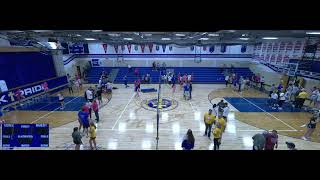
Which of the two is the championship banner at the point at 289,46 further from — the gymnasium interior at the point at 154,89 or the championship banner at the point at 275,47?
the championship banner at the point at 275,47

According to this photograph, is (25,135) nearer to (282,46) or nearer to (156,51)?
(282,46)

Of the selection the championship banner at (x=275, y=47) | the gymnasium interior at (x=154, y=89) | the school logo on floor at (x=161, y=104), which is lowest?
the school logo on floor at (x=161, y=104)

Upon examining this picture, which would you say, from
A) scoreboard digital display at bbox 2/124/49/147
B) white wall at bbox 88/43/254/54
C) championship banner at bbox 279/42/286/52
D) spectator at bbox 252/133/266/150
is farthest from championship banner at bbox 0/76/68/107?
championship banner at bbox 279/42/286/52

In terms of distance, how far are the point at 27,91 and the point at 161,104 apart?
10573mm

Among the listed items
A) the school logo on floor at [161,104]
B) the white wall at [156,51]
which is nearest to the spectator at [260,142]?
the school logo on floor at [161,104]

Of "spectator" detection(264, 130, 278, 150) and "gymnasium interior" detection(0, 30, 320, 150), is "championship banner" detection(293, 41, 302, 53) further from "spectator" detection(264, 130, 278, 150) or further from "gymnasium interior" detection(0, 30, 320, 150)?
"spectator" detection(264, 130, 278, 150)

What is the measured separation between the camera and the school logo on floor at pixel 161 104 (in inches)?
590

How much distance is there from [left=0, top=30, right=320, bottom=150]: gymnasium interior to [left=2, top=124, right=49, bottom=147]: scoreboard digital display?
1.2 inches

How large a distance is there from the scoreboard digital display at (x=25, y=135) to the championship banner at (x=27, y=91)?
9542 mm

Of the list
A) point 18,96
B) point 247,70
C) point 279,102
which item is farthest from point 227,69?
point 18,96
